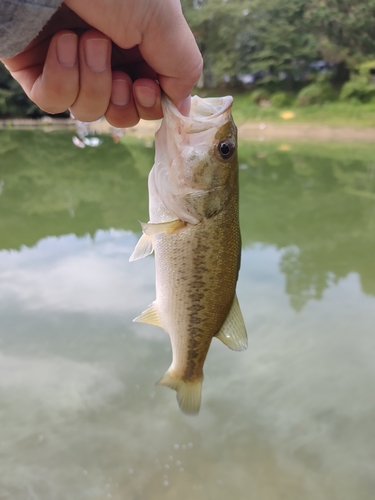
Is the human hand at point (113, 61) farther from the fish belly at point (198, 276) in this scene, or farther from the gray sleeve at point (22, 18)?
the fish belly at point (198, 276)

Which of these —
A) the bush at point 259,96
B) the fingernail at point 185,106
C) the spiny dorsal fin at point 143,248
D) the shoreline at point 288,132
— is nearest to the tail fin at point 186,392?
the spiny dorsal fin at point 143,248

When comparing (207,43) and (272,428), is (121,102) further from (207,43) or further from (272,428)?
(207,43)

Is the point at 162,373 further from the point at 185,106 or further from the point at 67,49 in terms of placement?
the point at 67,49

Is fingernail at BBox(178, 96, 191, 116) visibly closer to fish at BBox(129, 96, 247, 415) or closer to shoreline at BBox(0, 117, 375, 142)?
fish at BBox(129, 96, 247, 415)

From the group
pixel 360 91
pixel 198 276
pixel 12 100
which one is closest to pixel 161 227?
pixel 198 276

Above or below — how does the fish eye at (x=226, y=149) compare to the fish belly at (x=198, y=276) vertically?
above
